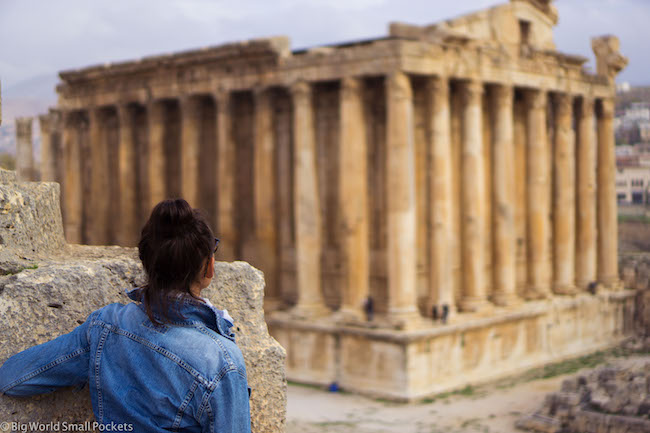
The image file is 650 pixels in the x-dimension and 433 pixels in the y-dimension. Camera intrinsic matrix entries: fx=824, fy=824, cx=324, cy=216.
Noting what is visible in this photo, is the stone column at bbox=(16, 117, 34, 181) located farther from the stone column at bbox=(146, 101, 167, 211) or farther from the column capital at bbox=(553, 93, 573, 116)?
the column capital at bbox=(553, 93, 573, 116)

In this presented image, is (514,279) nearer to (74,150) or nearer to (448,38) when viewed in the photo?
(448,38)

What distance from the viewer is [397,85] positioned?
72.9 ft

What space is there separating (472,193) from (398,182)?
11.0ft

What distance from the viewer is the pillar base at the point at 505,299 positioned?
25777mm

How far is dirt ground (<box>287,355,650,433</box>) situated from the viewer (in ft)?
63.5

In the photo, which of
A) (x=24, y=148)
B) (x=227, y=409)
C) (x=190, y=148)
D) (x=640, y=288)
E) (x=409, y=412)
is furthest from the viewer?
(x=24, y=148)

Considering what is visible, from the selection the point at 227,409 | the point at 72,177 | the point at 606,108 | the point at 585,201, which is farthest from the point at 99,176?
the point at 227,409

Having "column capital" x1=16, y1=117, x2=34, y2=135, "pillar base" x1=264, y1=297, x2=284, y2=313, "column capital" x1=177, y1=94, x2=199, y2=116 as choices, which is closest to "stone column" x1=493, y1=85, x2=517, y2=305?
"pillar base" x1=264, y1=297, x2=284, y2=313

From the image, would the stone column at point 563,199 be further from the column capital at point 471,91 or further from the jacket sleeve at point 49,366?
the jacket sleeve at point 49,366

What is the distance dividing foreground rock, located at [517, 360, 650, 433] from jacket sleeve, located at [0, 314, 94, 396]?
17233 mm

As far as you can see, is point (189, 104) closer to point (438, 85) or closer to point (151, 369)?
point (438, 85)

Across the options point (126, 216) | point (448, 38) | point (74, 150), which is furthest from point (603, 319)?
point (74, 150)

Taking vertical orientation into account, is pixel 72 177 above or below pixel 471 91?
below

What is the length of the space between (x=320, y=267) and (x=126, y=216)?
373 inches
